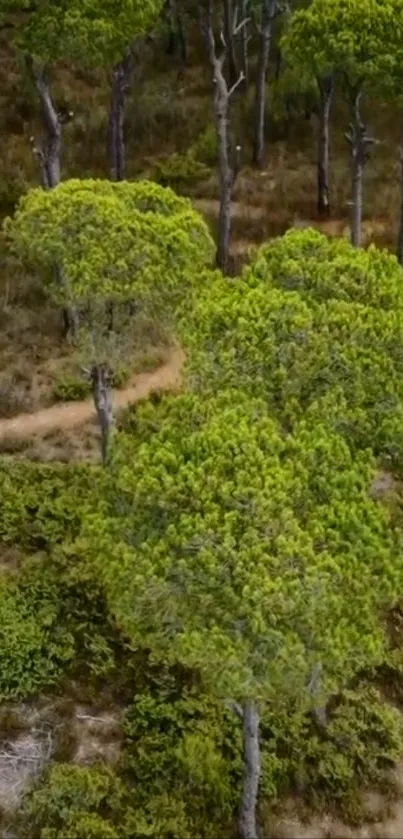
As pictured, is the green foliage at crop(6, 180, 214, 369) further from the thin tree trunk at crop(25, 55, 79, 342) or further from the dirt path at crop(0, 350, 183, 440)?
the thin tree trunk at crop(25, 55, 79, 342)

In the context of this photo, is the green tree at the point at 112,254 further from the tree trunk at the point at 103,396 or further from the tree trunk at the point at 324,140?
the tree trunk at the point at 324,140

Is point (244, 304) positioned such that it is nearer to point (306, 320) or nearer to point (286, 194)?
point (306, 320)

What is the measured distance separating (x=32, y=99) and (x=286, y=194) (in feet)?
30.3

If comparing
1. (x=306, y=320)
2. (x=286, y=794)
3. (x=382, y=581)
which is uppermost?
(x=306, y=320)

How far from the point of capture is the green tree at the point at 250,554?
9.90 m

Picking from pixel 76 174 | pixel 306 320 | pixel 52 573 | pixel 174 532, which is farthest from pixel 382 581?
pixel 76 174

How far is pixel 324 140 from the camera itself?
26.7 meters

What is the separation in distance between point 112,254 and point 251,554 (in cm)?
677

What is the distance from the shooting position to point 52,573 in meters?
16.3

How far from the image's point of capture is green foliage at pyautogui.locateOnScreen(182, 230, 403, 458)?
11.7m

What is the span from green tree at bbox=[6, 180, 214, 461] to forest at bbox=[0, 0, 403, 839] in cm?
3

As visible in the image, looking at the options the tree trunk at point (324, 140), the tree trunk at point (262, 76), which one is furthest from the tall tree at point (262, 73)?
the tree trunk at point (324, 140)

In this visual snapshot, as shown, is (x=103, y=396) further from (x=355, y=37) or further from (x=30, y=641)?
(x=355, y=37)

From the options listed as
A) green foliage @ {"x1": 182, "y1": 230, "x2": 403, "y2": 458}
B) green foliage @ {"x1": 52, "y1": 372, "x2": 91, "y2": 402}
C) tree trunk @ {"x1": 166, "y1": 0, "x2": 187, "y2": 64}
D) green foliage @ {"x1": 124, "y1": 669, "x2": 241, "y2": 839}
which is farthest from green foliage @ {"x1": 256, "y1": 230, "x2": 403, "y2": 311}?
tree trunk @ {"x1": 166, "y1": 0, "x2": 187, "y2": 64}
